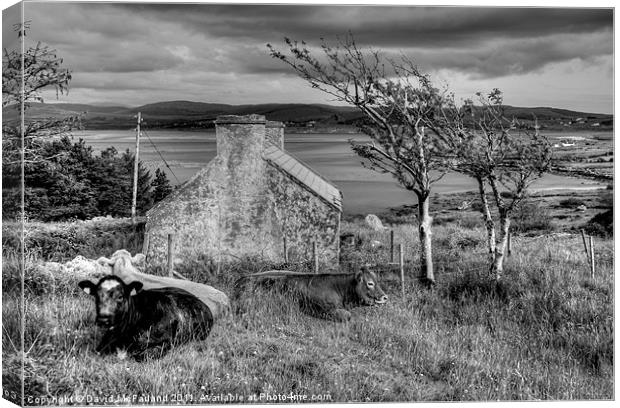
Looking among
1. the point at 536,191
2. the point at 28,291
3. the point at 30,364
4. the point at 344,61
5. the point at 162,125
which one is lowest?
the point at 30,364

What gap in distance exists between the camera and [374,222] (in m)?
8.84

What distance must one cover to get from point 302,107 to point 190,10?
62.9 inches

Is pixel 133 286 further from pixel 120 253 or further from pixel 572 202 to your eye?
pixel 572 202

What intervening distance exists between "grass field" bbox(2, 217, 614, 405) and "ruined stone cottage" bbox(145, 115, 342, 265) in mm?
238

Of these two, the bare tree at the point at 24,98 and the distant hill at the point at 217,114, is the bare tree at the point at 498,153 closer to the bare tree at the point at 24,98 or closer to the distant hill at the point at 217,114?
the distant hill at the point at 217,114

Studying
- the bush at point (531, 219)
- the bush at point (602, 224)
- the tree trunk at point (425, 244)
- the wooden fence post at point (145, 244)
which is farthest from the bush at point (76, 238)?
the bush at point (602, 224)

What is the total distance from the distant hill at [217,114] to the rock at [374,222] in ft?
3.56

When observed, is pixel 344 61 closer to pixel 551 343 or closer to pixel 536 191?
pixel 536 191

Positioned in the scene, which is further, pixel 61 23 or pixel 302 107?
pixel 302 107

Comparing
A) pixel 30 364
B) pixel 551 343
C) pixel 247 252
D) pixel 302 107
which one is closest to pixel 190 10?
pixel 302 107

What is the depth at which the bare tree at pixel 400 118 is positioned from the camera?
8.50 m

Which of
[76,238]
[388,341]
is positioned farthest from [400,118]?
[76,238]

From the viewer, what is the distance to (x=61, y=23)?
25.6 ft

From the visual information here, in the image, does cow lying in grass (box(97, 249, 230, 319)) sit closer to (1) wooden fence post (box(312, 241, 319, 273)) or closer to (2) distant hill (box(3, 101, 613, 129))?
(1) wooden fence post (box(312, 241, 319, 273))
